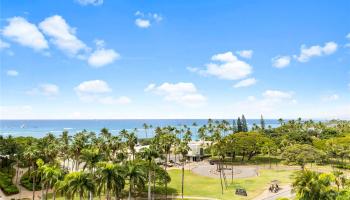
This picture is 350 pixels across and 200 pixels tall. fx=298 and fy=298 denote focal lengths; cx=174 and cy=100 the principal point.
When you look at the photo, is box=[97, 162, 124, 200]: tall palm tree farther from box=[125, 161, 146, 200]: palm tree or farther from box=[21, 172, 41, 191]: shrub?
box=[21, 172, 41, 191]: shrub

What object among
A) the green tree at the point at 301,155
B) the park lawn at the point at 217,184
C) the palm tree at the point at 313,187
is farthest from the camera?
the green tree at the point at 301,155

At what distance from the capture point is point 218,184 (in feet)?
268

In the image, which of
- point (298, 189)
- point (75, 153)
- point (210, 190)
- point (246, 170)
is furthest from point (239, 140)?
point (298, 189)

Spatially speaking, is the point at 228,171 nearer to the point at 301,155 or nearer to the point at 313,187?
the point at 301,155

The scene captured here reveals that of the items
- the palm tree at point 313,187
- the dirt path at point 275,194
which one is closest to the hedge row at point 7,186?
the dirt path at point 275,194

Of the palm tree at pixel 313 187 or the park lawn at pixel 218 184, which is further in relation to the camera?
the park lawn at pixel 218 184

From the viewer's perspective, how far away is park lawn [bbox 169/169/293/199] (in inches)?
2827

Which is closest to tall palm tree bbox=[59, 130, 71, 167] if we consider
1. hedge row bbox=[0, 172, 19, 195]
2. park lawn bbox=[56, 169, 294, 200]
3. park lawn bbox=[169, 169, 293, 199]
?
hedge row bbox=[0, 172, 19, 195]

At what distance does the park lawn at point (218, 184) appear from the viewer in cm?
7181

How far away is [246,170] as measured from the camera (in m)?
101

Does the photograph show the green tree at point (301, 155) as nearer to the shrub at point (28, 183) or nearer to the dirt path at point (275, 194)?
the dirt path at point (275, 194)

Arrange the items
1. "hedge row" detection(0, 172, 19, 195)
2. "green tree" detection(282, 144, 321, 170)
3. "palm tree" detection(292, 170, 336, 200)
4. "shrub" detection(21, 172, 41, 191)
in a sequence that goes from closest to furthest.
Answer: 1. "palm tree" detection(292, 170, 336, 200)
2. "hedge row" detection(0, 172, 19, 195)
3. "shrub" detection(21, 172, 41, 191)
4. "green tree" detection(282, 144, 321, 170)

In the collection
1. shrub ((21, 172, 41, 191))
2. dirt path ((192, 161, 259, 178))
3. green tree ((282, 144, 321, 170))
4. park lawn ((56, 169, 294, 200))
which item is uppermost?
green tree ((282, 144, 321, 170))

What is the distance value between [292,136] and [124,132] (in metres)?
77.8
